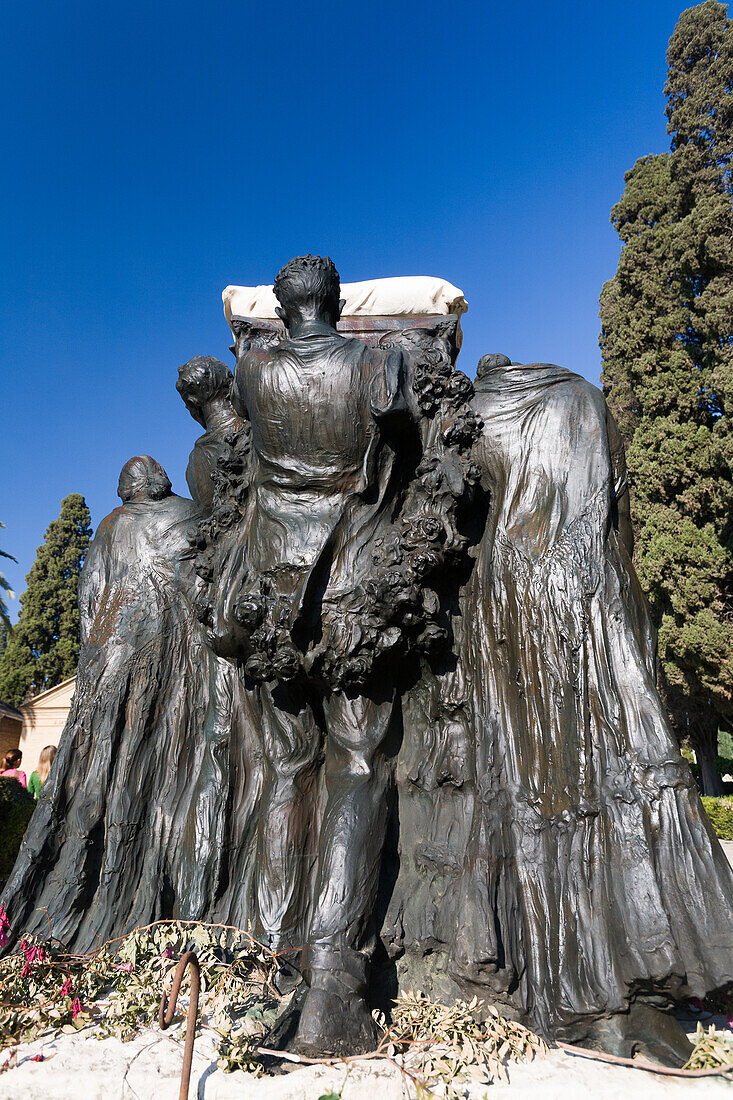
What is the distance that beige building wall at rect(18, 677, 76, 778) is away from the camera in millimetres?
17578

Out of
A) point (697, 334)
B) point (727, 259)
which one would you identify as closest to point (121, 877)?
point (727, 259)

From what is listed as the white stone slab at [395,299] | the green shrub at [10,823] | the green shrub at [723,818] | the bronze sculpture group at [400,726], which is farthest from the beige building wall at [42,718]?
the bronze sculpture group at [400,726]

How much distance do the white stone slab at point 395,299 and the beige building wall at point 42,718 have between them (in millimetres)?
14771

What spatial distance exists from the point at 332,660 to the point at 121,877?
60.2 inches

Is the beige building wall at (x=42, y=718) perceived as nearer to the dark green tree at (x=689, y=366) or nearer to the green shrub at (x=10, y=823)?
the green shrub at (x=10, y=823)

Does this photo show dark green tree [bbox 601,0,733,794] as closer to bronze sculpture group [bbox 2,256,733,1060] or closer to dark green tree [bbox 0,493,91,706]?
bronze sculpture group [bbox 2,256,733,1060]

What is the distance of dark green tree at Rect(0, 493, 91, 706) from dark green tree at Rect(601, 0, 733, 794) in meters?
15.2

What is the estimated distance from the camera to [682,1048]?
247 centimetres

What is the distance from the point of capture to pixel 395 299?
194 inches

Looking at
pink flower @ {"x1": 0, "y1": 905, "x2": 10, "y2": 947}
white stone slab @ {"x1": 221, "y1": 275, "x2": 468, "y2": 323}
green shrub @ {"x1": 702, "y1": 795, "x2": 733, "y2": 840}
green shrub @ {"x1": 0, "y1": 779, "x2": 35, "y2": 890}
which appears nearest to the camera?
pink flower @ {"x1": 0, "y1": 905, "x2": 10, "y2": 947}

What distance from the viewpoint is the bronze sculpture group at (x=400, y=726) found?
8.84 ft

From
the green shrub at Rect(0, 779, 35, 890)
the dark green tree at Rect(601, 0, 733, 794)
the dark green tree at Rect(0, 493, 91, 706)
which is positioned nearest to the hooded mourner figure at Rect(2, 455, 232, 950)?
the green shrub at Rect(0, 779, 35, 890)

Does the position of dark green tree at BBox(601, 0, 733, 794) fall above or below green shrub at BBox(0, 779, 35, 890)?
above

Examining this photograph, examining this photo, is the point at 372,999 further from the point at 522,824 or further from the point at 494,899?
the point at 522,824
